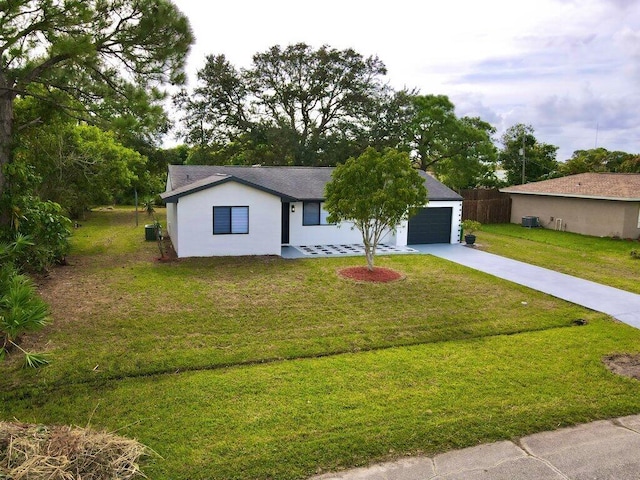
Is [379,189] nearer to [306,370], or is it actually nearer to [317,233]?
[317,233]

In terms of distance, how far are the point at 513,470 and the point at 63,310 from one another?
30.1 ft

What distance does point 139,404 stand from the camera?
617 cm

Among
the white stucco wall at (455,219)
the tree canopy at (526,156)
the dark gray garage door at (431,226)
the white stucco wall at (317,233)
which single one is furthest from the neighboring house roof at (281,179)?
the tree canopy at (526,156)

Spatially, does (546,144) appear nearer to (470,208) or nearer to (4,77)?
(470,208)

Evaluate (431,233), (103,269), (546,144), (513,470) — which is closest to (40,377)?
(513,470)

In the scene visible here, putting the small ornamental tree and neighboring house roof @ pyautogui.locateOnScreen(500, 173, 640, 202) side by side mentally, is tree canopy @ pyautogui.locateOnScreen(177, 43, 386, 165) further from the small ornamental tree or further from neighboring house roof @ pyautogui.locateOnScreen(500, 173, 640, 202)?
the small ornamental tree

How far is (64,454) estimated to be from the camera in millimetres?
4539

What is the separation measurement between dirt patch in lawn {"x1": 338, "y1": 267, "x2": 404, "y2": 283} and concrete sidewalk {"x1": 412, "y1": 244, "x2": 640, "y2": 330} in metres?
3.20

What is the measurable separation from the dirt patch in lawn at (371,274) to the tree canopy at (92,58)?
6714mm

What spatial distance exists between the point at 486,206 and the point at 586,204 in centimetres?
541

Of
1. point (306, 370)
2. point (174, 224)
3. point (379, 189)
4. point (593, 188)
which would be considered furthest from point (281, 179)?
point (593, 188)

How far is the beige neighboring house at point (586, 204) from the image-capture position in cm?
2119

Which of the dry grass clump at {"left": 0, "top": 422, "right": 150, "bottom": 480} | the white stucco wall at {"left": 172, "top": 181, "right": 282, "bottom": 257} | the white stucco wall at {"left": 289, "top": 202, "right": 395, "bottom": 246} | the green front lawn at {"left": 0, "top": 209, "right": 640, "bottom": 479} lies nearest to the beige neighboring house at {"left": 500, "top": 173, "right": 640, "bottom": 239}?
the white stucco wall at {"left": 289, "top": 202, "right": 395, "bottom": 246}

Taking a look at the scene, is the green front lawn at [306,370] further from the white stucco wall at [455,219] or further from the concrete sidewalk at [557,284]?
the white stucco wall at [455,219]
